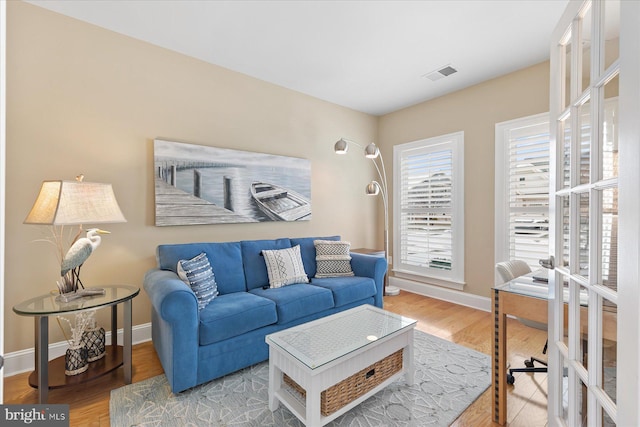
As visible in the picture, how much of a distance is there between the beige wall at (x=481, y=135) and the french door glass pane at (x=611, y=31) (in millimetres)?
2658

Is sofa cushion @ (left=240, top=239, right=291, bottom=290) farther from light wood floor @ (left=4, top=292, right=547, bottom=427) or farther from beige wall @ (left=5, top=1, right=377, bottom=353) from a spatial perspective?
light wood floor @ (left=4, top=292, right=547, bottom=427)

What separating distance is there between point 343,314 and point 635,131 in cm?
183

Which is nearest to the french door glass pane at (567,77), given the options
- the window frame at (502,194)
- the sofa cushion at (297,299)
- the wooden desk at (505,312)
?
the wooden desk at (505,312)

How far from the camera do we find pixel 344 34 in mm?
2572

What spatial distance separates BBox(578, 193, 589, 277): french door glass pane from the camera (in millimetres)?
987

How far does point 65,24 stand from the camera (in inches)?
91.8

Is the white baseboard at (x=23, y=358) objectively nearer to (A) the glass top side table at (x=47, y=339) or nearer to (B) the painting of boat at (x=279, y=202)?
(A) the glass top side table at (x=47, y=339)

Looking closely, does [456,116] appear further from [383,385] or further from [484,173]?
[383,385]

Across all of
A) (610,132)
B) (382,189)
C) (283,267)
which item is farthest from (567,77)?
(382,189)

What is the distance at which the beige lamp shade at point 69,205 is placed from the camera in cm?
183

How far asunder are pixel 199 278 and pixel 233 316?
0.43 meters

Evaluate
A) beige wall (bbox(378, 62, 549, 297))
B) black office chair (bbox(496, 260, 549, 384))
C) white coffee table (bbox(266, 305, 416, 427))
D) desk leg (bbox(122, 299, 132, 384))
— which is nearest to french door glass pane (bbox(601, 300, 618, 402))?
white coffee table (bbox(266, 305, 416, 427))

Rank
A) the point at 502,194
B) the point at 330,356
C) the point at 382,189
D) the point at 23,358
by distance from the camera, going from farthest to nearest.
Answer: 1. the point at 382,189
2. the point at 502,194
3. the point at 23,358
4. the point at 330,356

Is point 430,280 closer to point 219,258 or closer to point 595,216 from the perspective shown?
point 219,258
